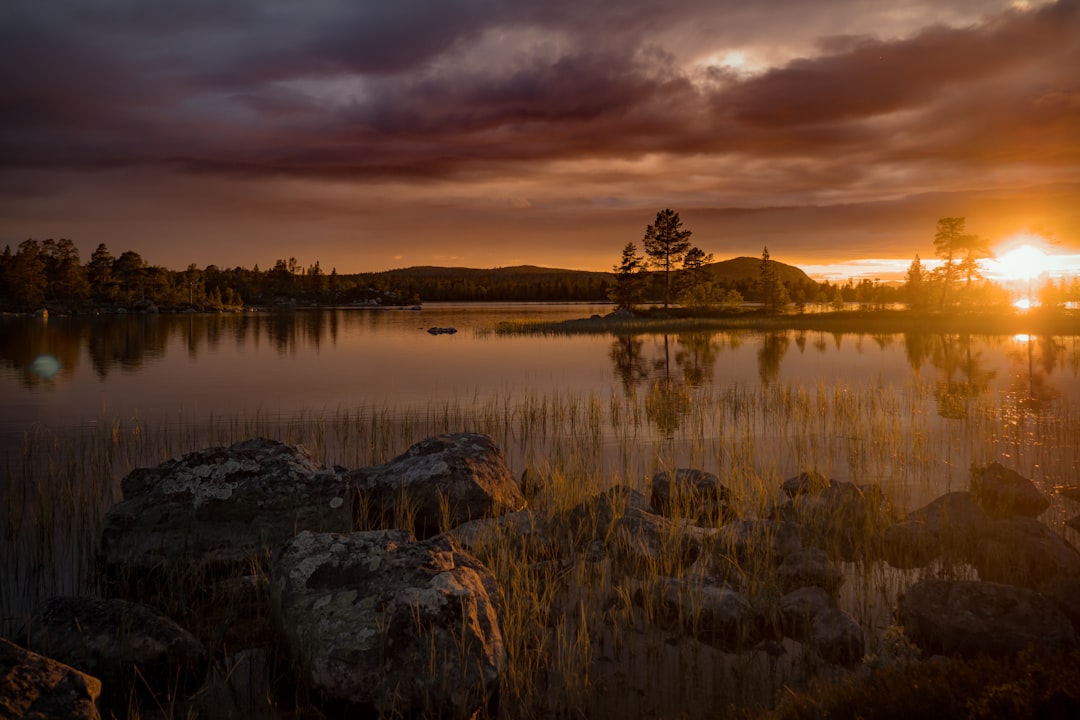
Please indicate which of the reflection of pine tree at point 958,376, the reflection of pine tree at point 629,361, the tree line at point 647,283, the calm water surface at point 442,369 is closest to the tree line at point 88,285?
the tree line at point 647,283

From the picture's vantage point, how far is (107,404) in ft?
80.1

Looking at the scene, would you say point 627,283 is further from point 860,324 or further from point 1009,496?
point 1009,496

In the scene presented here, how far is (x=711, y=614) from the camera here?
7074mm

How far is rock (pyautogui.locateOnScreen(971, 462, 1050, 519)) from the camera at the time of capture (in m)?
10.6

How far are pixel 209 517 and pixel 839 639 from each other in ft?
26.1

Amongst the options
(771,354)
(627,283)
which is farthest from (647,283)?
(771,354)

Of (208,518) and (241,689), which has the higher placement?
(208,518)

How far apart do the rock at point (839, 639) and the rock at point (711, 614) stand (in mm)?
547

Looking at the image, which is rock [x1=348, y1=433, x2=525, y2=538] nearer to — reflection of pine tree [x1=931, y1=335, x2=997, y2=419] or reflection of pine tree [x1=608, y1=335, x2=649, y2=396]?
reflection of pine tree [x1=931, y1=335, x2=997, y2=419]

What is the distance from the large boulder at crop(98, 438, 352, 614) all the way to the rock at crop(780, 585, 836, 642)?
19.1 feet

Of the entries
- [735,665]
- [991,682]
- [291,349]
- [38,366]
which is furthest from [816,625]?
[291,349]

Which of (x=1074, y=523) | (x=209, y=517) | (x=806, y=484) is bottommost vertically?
(x=1074, y=523)

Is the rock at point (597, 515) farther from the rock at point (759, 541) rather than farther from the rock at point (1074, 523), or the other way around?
the rock at point (1074, 523)

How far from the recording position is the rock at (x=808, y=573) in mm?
7949
